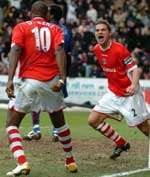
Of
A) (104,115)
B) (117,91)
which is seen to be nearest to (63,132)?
(104,115)

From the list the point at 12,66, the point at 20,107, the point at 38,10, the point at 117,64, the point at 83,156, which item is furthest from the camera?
the point at 83,156

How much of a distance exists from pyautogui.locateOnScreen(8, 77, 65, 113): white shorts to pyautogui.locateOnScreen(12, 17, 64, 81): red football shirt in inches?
3.4

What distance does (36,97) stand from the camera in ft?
32.9

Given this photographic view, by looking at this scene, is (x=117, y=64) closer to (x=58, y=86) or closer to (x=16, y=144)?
(x=58, y=86)

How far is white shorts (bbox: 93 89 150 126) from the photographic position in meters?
11.4

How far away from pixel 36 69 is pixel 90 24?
18.0m

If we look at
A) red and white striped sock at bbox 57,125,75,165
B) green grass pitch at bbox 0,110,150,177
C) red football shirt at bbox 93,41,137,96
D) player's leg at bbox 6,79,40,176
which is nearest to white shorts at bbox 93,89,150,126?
red football shirt at bbox 93,41,137,96

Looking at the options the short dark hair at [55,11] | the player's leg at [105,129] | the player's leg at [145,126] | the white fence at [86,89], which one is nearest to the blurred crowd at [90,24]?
the white fence at [86,89]

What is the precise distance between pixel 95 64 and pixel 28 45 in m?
16.1

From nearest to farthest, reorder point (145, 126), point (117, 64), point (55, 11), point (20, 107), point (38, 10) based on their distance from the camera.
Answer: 1. point (20, 107)
2. point (38, 10)
3. point (117, 64)
4. point (145, 126)
5. point (55, 11)

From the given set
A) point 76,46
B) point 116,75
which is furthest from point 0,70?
point 116,75

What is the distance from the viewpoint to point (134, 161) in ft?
37.9

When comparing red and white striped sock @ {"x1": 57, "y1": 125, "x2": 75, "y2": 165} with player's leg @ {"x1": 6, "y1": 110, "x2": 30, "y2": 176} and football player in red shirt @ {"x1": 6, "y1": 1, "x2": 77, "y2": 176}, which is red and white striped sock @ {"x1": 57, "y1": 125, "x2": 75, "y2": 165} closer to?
football player in red shirt @ {"x1": 6, "y1": 1, "x2": 77, "y2": 176}

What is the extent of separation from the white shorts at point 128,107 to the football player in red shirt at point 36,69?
1.66 m
